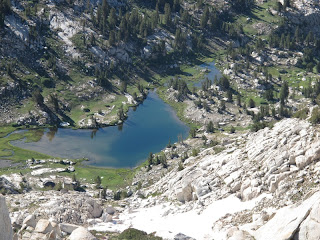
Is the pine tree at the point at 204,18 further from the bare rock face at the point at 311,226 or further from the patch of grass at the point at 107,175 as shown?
the bare rock face at the point at 311,226

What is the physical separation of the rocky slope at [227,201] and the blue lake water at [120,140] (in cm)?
3420

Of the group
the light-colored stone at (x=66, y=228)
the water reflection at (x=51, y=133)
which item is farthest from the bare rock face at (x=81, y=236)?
the water reflection at (x=51, y=133)

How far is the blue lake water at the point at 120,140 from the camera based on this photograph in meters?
114

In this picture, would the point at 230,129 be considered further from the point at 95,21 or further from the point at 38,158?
the point at 95,21

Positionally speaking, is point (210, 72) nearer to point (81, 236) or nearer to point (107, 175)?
point (107, 175)

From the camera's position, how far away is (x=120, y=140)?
401ft

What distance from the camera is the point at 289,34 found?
176750mm

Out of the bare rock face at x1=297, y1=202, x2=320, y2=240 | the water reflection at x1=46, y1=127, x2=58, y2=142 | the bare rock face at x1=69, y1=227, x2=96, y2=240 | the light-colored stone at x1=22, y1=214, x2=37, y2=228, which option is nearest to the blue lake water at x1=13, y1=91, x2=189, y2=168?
the water reflection at x1=46, y1=127, x2=58, y2=142

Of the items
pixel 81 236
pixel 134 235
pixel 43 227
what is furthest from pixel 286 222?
pixel 43 227

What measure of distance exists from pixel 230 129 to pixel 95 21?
2896 inches

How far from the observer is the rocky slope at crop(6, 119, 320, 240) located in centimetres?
4684

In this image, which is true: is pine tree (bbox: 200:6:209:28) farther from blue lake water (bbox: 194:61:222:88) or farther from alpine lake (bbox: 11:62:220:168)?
alpine lake (bbox: 11:62:220:168)

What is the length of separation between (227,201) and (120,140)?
66129 mm

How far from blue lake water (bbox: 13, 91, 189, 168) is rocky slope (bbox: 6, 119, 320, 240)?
34200mm
